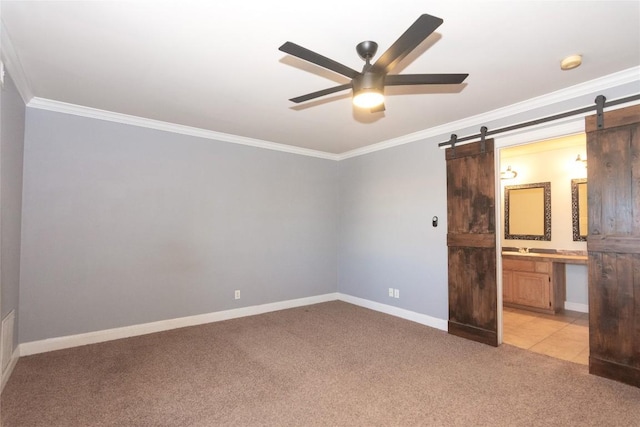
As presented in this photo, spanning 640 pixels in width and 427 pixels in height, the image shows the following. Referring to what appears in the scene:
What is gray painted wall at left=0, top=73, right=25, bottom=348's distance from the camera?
2596 mm

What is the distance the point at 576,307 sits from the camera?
4.88 meters

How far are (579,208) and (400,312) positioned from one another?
3.13 metres

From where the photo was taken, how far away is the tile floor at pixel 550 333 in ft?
10.9

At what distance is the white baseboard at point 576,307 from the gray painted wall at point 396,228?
2405mm

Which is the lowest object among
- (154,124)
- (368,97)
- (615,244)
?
(615,244)

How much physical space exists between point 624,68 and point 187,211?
457cm

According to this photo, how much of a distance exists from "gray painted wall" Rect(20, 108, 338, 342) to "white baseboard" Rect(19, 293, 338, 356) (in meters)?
0.06

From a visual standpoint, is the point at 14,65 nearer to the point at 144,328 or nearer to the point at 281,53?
the point at 281,53

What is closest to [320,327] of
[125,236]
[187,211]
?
[187,211]

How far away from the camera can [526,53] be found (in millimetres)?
2396

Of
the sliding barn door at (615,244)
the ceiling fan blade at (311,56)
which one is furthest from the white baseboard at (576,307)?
the ceiling fan blade at (311,56)

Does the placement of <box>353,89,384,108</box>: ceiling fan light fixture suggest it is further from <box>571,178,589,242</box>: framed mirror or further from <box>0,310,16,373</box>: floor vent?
<box>571,178,589,242</box>: framed mirror

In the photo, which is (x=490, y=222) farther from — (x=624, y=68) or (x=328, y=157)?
(x=328, y=157)

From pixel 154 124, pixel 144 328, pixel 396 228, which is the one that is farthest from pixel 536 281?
pixel 154 124
